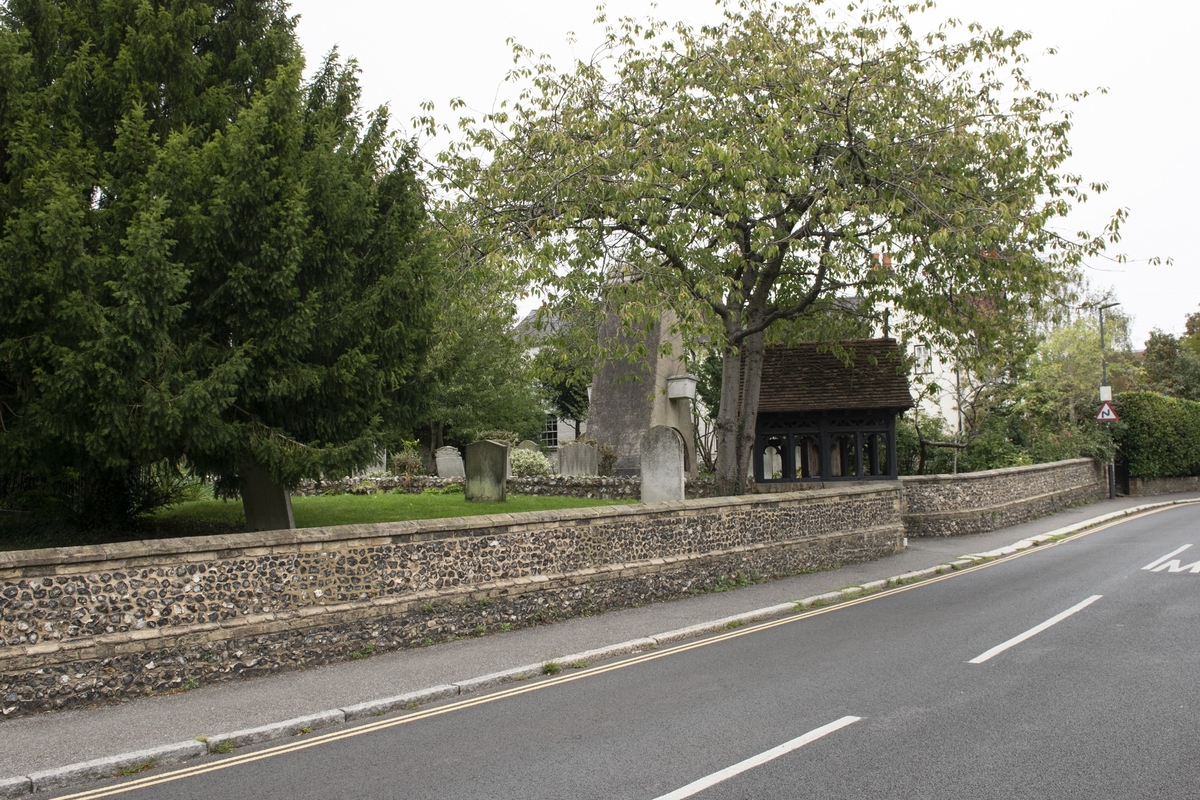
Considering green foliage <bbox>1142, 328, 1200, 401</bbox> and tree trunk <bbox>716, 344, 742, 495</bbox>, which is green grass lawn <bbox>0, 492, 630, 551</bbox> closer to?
tree trunk <bbox>716, 344, 742, 495</bbox>

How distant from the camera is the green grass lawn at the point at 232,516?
37.8 ft

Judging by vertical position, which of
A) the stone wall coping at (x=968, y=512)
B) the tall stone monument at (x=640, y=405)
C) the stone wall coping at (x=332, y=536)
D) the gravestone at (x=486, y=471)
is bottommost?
the stone wall coping at (x=968, y=512)

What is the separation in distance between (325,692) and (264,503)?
5.44m

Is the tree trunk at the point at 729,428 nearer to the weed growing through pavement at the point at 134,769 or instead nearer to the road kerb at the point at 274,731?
the road kerb at the point at 274,731

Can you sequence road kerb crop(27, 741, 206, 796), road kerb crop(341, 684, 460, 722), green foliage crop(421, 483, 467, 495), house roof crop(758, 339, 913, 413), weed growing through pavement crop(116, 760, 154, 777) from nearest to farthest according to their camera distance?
road kerb crop(27, 741, 206, 796), weed growing through pavement crop(116, 760, 154, 777), road kerb crop(341, 684, 460, 722), house roof crop(758, 339, 913, 413), green foliage crop(421, 483, 467, 495)

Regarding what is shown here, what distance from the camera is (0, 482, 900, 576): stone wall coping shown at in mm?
7512

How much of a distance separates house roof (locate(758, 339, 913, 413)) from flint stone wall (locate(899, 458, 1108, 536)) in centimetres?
221

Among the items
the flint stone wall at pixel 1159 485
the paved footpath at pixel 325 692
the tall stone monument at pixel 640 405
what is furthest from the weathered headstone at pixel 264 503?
the flint stone wall at pixel 1159 485

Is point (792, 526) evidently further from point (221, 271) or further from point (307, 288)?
point (221, 271)

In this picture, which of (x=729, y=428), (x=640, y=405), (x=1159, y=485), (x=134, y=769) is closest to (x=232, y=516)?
(x=134, y=769)

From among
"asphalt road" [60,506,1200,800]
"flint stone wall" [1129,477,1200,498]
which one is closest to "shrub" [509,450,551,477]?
"asphalt road" [60,506,1200,800]

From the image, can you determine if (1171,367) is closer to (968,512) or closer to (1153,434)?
(1153,434)

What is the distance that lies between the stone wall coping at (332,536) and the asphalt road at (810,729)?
7.61ft

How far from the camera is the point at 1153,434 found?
3341 cm
